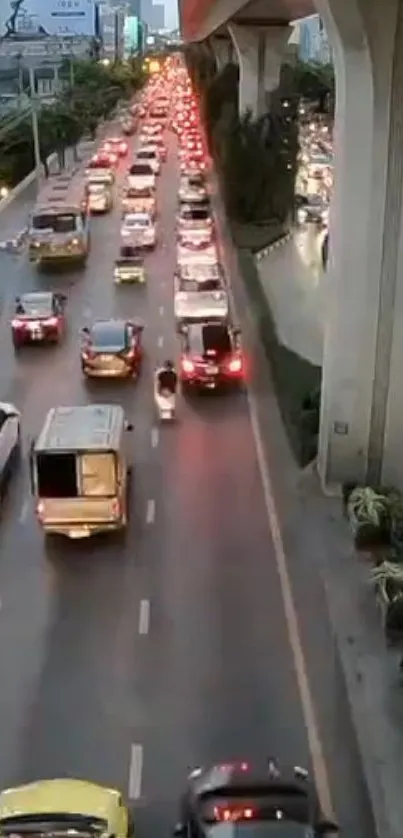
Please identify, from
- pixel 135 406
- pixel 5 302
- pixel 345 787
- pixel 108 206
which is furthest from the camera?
pixel 108 206

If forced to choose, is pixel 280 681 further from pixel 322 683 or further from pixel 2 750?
pixel 2 750

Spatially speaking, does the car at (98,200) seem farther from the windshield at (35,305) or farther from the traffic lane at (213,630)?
the traffic lane at (213,630)

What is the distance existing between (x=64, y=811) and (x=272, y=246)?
37.3 m

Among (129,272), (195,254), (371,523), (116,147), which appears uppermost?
(371,523)

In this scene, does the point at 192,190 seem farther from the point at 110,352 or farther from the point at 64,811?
the point at 64,811

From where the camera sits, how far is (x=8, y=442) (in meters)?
23.6

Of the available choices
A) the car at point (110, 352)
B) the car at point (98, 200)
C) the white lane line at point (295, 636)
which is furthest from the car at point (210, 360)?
the car at point (98, 200)

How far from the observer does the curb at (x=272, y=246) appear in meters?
Result: 45.6

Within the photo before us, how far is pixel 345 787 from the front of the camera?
13359mm

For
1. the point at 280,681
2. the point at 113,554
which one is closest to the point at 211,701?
the point at 280,681

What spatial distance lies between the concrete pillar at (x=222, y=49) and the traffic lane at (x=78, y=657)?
6918 cm

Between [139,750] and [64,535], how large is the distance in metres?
6.67

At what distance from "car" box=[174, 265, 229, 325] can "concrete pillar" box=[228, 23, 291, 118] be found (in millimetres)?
21725

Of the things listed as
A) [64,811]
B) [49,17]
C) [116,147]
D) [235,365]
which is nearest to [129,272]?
[235,365]
